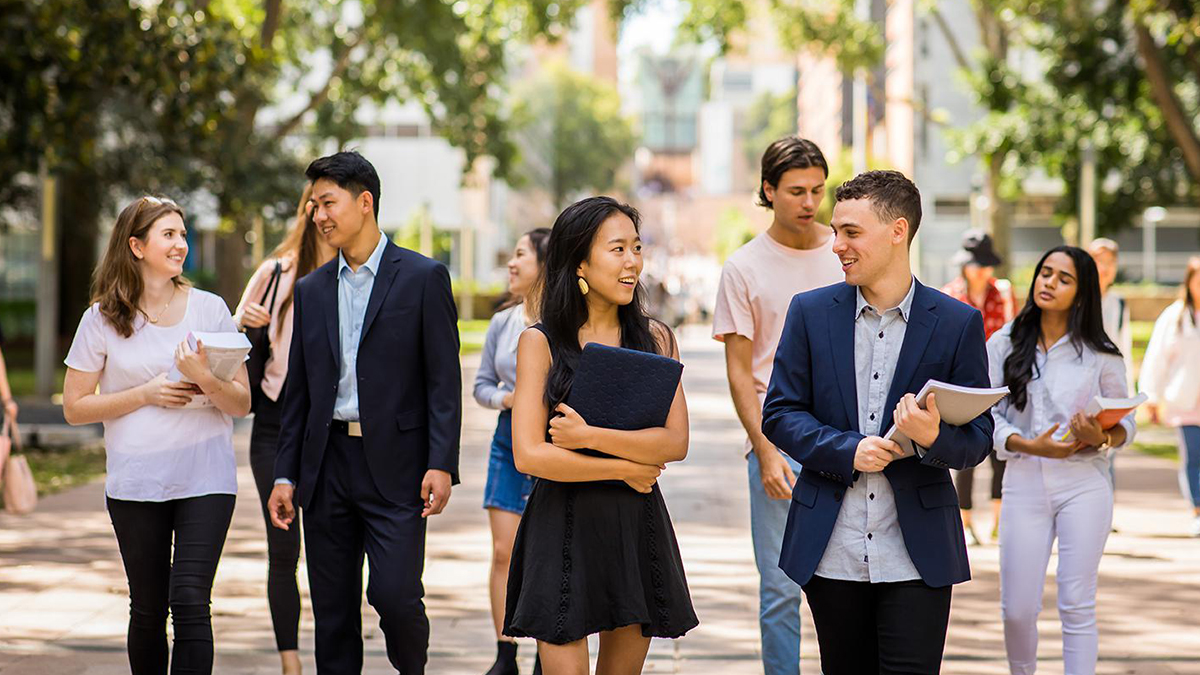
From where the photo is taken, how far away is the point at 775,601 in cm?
569

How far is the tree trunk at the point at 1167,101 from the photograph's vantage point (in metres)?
19.9

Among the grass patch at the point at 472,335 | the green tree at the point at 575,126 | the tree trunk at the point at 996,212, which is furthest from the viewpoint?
the green tree at the point at 575,126

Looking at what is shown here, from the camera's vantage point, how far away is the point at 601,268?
4.45m

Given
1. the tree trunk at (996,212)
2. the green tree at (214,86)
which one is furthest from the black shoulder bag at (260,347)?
the tree trunk at (996,212)

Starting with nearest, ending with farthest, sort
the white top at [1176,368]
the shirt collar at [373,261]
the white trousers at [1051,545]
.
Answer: the shirt collar at [373,261]
the white trousers at [1051,545]
the white top at [1176,368]

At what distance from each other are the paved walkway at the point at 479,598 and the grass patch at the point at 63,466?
49 cm

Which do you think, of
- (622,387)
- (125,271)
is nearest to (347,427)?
(125,271)

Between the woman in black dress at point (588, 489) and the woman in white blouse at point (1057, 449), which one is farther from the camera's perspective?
the woman in white blouse at point (1057, 449)

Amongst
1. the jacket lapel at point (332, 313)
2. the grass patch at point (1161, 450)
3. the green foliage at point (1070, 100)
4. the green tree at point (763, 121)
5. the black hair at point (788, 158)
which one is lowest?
the grass patch at point (1161, 450)

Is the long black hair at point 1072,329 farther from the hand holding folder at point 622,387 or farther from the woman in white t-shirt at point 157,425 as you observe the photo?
the woman in white t-shirt at point 157,425

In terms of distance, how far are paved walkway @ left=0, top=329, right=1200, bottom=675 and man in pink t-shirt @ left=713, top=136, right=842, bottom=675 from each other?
4.40 ft

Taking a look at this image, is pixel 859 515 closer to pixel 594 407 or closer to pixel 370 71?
pixel 594 407

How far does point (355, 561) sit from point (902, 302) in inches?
85.3

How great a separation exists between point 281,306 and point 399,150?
197 ft
